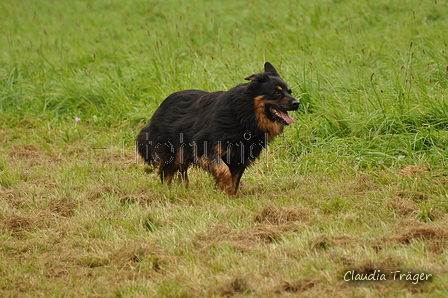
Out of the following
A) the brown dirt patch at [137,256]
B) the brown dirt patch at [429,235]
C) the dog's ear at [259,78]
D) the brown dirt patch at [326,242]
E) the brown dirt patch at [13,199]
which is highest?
the dog's ear at [259,78]

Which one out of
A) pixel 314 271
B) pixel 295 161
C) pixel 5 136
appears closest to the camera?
pixel 314 271

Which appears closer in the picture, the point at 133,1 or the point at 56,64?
the point at 56,64

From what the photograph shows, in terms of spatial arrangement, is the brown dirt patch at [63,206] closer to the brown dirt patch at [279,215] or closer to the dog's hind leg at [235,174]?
the dog's hind leg at [235,174]

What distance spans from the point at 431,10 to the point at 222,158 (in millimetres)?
7889

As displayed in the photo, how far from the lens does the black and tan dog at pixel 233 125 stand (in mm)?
5211

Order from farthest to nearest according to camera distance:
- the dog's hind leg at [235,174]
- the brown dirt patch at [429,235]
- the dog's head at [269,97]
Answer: the dog's hind leg at [235,174]
the dog's head at [269,97]
the brown dirt patch at [429,235]

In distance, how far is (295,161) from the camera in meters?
6.25

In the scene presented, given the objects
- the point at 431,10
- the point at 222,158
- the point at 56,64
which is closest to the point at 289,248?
the point at 222,158

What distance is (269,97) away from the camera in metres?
5.18

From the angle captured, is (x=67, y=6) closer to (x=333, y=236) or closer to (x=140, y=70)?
(x=140, y=70)

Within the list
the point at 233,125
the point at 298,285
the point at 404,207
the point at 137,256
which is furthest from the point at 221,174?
the point at 298,285

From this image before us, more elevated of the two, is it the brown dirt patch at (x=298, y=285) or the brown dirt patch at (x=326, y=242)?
the brown dirt patch at (x=298, y=285)

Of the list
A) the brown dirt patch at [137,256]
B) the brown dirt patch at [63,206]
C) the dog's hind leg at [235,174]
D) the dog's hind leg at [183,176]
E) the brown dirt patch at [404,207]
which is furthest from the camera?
the dog's hind leg at [183,176]

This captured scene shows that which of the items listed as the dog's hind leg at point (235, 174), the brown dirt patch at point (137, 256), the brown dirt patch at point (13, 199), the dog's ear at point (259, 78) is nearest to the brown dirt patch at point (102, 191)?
the brown dirt patch at point (13, 199)
